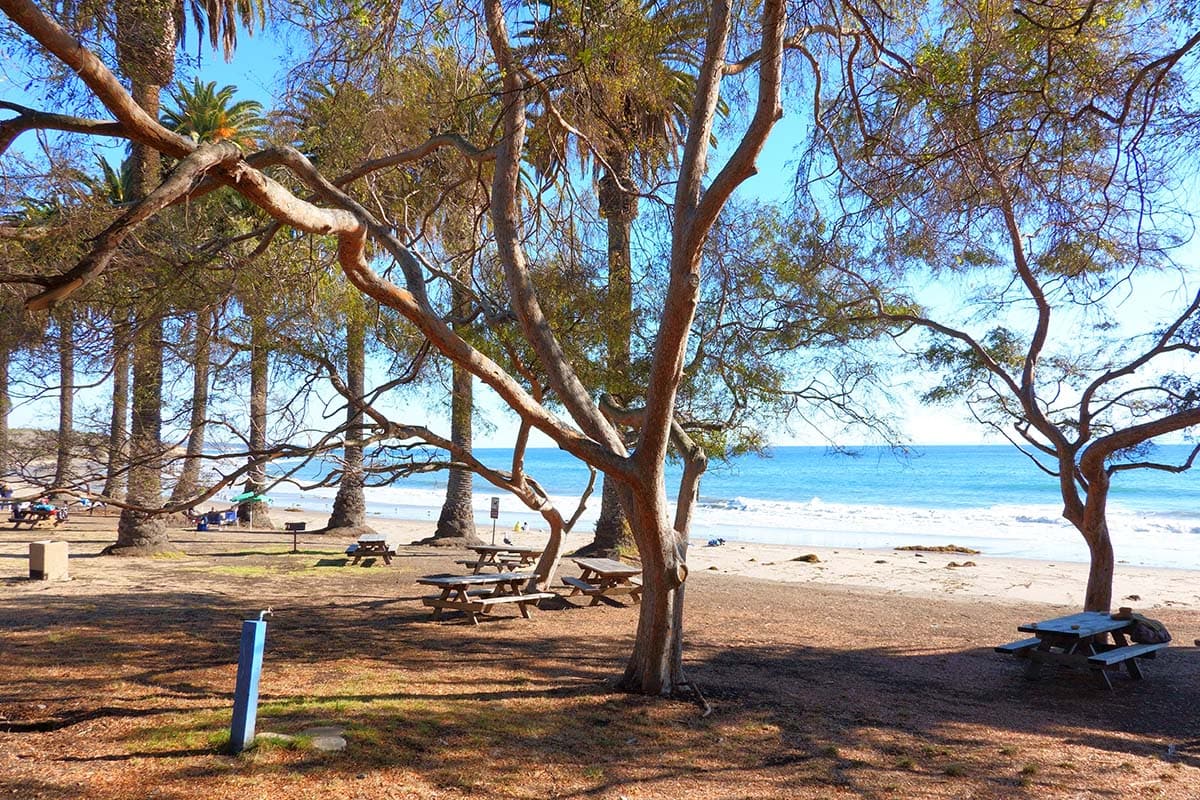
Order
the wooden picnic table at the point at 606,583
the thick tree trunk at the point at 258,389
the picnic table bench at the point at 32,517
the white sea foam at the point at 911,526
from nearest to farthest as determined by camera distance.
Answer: the thick tree trunk at the point at 258,389, the wooden picnic table at the point at 606,583, the picnic table bench at the point at 32,517, the white sea foam at the point at 911,526

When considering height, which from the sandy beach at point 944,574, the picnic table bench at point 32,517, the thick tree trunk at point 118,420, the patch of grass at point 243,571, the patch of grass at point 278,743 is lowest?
the sandy beach at point 944,574

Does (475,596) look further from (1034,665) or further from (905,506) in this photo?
(905,506)

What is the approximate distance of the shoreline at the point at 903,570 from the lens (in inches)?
641

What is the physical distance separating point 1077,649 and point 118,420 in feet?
33.0

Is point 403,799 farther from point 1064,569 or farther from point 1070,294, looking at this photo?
point 1064,569

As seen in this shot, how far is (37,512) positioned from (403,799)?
2046cm

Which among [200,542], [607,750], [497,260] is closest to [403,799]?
[607,750]

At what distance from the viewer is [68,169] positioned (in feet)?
24.5

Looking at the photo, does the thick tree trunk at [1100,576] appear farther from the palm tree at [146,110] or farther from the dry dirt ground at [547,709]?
the palm tree at [146,110]

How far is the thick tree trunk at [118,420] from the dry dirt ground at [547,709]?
5.07 ft

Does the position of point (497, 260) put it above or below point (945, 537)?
above

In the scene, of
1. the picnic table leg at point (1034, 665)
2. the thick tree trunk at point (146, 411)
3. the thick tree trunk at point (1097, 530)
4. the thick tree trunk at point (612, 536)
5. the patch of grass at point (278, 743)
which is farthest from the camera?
the thick tree trunk at point (612, 536)

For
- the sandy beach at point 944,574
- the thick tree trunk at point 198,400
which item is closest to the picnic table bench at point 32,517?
the sandy beach at point 944,574

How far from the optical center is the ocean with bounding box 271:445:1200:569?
31.4 m
